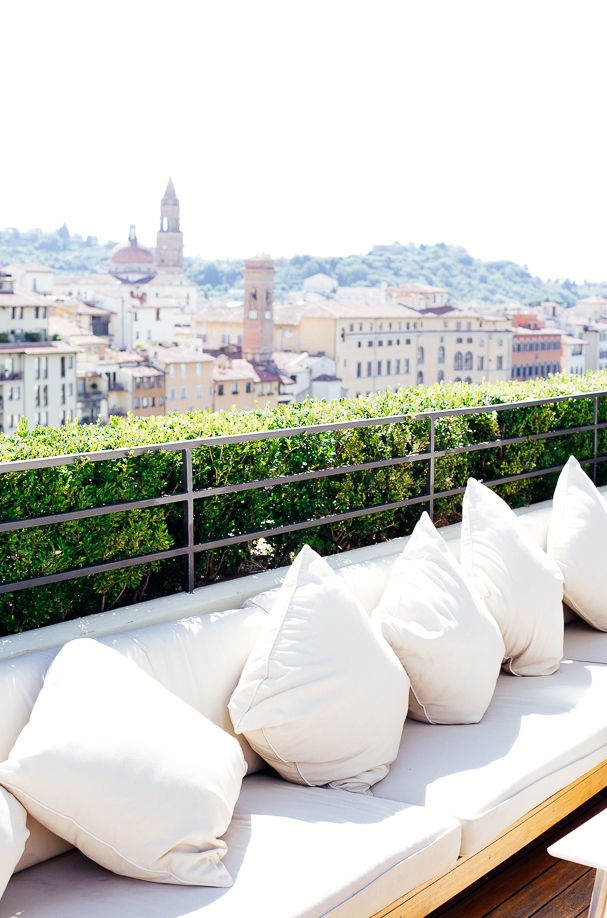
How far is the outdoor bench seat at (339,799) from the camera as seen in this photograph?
146 cm

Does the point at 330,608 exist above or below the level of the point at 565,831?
above

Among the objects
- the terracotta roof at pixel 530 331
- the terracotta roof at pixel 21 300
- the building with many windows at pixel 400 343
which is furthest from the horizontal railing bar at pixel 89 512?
the terracotta roof at pixel 530 331

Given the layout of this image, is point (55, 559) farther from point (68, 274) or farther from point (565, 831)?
point (68, 274)

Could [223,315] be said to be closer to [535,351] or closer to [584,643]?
[535,351]

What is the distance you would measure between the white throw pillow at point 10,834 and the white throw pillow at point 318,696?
1.89 feet

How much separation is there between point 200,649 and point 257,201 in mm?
76702

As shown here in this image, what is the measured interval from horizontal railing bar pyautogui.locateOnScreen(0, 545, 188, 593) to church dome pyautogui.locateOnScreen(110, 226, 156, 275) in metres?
95.7

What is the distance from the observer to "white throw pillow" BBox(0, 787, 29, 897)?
4.38 ft

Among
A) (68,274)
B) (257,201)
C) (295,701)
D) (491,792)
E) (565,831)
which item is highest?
(257,201)

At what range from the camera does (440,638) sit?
2.22m

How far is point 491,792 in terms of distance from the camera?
72.6 inches

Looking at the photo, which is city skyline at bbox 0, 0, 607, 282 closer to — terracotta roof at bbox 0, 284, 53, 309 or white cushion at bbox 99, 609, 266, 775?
terracotta roof at bbox 0, 284, 53, 309

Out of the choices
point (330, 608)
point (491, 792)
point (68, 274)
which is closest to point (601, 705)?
point (491, 792)

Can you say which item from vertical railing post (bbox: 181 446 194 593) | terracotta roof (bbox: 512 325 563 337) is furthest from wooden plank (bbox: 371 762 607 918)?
terracotta roof (bbox: 512 325 563 337)
